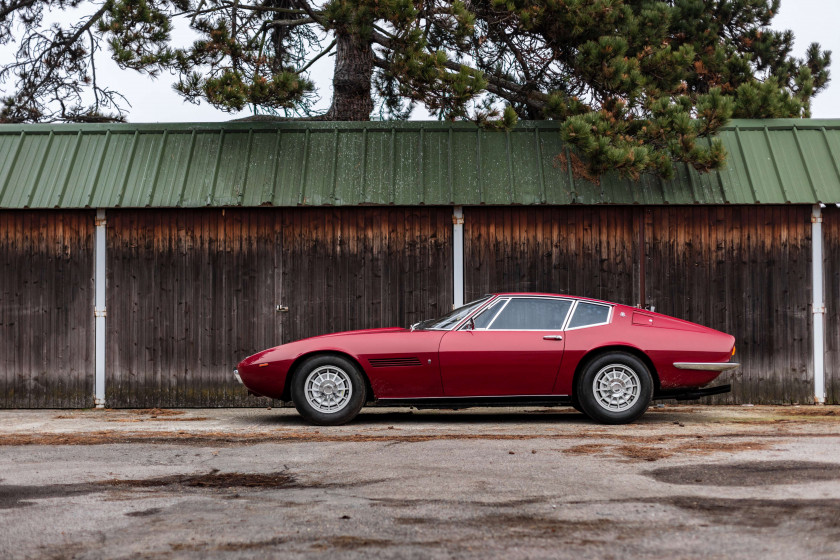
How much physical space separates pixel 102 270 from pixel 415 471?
7.66 metres

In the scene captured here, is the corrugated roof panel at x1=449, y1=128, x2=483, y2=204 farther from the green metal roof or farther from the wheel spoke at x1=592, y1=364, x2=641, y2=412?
the wheel spoke at x1=592, y1=364, x2=641, y2=412

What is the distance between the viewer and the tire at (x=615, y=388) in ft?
32.1

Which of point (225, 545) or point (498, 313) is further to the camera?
point (498, 313)

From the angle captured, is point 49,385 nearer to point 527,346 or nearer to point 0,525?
point 527,346

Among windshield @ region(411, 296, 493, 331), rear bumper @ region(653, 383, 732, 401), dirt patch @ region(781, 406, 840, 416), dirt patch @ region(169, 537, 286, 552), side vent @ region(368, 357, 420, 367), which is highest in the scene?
windshield @ region(411, 296, 493, 331)

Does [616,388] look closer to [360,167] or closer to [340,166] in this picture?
[360,167]

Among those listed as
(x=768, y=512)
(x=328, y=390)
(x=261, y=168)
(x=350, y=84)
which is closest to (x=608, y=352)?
(x=328, y=390)

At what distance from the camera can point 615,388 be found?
9.85m

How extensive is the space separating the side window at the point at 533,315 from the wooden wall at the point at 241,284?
9.30 feet

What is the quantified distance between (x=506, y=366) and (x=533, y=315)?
66 cm

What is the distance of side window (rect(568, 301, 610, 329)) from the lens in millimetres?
10000

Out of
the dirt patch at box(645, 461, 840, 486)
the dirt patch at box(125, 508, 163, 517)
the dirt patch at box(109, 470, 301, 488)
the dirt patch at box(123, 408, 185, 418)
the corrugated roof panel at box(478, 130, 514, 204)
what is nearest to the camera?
the dirt patch at box(125, 508, 163, 517)

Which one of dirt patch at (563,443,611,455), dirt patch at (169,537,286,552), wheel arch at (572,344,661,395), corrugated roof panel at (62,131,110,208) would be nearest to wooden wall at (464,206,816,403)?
wheel arch at (572,344,661,395)

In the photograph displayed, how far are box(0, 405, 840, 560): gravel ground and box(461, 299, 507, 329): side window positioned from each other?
1.13 meters
